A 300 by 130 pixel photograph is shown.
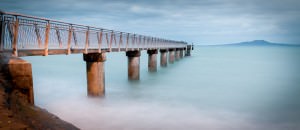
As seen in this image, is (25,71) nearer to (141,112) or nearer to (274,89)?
(141,112)

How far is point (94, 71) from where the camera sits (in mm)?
11719

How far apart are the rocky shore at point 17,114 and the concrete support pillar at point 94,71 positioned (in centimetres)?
672

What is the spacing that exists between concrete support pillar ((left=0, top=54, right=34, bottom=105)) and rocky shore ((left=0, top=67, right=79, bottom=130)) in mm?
61

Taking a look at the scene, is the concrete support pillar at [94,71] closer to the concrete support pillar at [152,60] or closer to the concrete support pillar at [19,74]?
the concrete support pillar at [19,74]

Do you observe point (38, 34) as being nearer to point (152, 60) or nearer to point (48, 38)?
point (48, 38)

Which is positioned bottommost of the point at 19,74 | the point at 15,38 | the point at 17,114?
the point at 17,114

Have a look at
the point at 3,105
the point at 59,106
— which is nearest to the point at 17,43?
the point at 3,105

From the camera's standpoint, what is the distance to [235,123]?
10.2 meters

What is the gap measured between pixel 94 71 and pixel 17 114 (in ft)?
26.4

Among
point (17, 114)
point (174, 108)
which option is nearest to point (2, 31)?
point (17, 114)

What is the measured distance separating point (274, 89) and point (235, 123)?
10.7 m

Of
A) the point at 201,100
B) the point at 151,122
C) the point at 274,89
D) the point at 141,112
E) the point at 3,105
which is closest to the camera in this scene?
the point at 3,105

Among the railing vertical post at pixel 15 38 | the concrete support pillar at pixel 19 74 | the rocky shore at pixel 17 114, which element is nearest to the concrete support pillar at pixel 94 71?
the railing vertical post at pixel 15 38

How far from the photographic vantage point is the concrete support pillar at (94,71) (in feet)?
38.3
